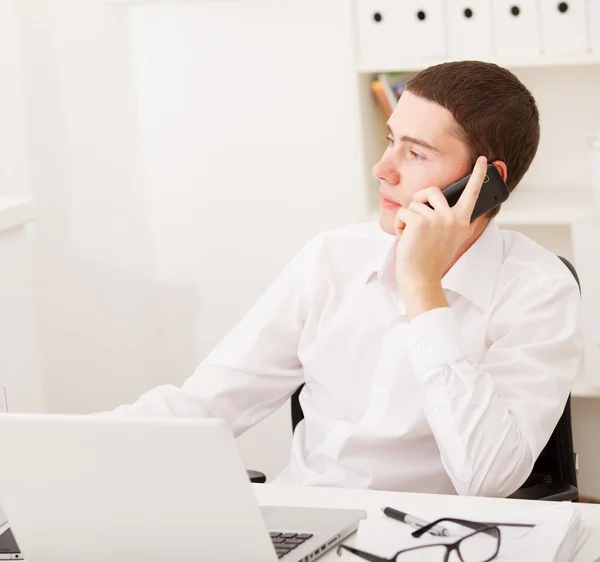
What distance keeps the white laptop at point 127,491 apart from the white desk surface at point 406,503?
0.20 meters

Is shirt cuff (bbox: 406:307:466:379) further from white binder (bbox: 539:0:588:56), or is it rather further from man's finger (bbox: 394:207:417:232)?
white binder (bbox: 539:0:588:56)

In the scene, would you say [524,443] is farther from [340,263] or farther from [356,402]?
[340,263]

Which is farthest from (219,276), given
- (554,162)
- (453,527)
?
(453,527)

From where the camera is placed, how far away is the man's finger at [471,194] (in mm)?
1729

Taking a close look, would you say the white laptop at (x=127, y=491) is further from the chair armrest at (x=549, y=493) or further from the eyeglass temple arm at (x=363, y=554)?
the chair armrest at (x=549, y=493)

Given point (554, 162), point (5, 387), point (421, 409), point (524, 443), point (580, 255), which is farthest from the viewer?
point (554, 162)

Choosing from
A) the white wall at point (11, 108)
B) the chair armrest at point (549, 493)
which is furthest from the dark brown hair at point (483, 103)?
the white wall at point (11, 108)

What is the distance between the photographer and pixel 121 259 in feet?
10.7

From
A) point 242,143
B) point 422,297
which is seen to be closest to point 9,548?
point 422,297

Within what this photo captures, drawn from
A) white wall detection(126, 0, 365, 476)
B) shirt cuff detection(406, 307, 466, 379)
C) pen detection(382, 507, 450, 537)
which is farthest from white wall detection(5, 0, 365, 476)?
pen detection(382, 507, 450, 537)

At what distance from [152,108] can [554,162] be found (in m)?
1.22

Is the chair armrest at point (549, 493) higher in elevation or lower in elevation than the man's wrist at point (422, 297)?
lower

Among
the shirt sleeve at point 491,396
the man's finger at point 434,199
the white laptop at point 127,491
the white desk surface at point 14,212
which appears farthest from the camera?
the white desk surface at point 14,212

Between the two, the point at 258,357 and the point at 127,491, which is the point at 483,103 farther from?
the point at 127,491
